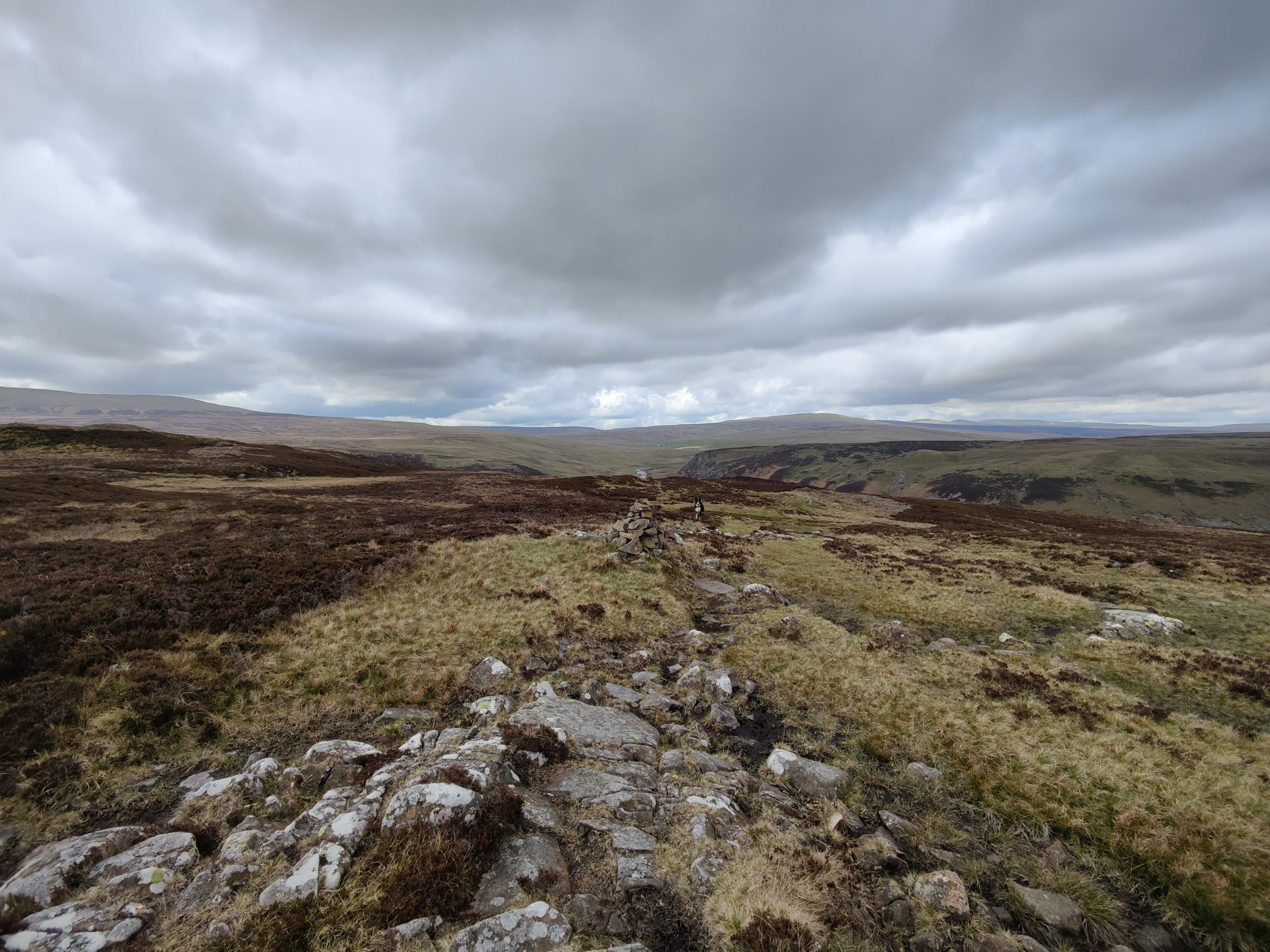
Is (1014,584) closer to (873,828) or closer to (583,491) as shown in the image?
(873,828)

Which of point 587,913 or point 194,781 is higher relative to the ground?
point 587,913

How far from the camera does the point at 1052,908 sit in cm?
741

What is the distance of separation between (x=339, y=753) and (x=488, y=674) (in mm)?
4647

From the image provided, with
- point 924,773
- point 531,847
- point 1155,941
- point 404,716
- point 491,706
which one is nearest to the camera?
point 1155,941

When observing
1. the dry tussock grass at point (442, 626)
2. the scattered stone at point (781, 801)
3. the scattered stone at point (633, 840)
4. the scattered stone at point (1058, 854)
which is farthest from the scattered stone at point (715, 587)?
the scattered stone at point (633, 840)

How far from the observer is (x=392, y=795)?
303 inches

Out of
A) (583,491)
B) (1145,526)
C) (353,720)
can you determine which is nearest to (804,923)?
(353,720)

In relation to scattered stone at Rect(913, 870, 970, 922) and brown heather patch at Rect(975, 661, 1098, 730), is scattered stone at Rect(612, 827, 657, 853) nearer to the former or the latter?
scattered stone at Rect(913, 870, 970, 922)

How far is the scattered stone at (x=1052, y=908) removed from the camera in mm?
7191

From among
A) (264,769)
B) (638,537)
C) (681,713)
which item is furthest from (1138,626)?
(264,769)

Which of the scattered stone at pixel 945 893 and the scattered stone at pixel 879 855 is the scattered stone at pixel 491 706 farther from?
the scattered stone at pixel 945 893

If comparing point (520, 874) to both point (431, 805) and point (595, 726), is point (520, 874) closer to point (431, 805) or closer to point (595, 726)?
point (431, 805)

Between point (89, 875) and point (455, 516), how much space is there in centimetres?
2746

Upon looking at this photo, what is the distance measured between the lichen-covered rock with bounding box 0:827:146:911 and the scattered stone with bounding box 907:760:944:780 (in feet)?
47.6
